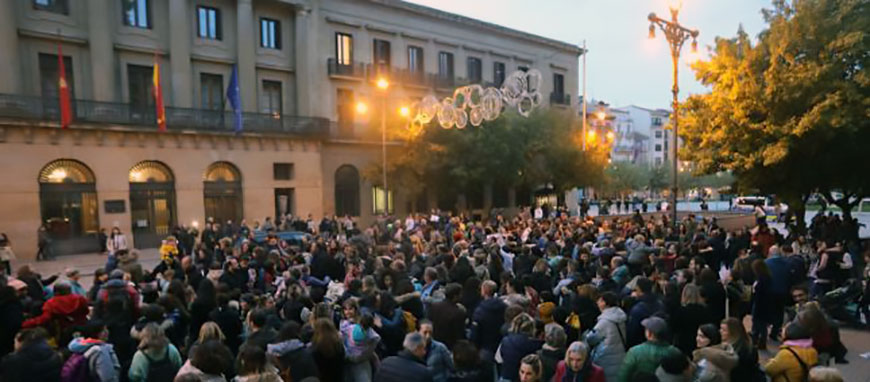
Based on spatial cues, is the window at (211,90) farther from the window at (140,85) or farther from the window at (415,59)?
the window at (415,59)

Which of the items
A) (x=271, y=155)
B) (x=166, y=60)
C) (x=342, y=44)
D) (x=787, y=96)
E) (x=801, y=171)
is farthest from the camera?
(x=342, y=44)

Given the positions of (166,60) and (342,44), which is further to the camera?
(342,44)

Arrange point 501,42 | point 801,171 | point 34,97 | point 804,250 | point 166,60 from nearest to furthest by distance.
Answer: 1. point 804,250
2. point 801,171
3. point 34,97
4. point 166,60
5. point 501,42

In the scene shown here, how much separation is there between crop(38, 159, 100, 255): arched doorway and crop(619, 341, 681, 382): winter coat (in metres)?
24.1

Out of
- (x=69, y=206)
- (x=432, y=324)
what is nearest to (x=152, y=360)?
(x=432, y=324)

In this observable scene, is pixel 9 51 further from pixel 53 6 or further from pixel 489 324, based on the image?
pixel 489 324

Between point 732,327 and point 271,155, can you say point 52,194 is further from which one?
point 732,327

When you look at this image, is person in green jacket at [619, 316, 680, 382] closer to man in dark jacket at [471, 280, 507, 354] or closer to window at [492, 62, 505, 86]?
man in dark jacket at [471, 280, 507, 354]

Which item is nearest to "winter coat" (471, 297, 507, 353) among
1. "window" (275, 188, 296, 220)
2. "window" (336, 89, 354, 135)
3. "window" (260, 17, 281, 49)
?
"window" (275, 188, 296, 220)

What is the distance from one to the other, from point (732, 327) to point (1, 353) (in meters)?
8.10

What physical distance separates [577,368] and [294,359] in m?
2.45

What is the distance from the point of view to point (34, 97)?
20.4 meters

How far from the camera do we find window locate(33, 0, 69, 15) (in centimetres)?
2130

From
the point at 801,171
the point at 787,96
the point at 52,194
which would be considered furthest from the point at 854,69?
the point at 52,194
